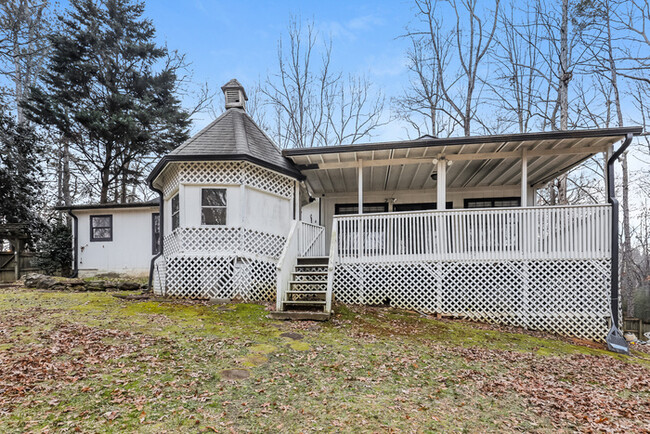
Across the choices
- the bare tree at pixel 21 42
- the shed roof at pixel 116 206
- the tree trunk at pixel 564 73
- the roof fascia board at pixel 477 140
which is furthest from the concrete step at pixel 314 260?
the bare tree at pixel 21 42

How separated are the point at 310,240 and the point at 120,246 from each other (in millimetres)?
9443

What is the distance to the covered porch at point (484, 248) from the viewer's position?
815 cm

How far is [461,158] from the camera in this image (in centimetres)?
918

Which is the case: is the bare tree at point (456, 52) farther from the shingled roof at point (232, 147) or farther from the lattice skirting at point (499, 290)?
the lattice skirting at point (499, 290)

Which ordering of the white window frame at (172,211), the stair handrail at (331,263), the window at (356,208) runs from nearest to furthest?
the stair handrail at (331,263)
the white window frame at (172,211)
the window at (356,208)

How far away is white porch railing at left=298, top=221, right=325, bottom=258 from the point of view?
9875 mm

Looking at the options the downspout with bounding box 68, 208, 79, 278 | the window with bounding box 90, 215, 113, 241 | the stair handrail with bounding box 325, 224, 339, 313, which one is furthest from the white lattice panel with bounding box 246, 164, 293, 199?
the downspout with bounding box 68, 208, 79, 278

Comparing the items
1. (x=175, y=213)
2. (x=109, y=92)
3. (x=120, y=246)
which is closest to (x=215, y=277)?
(x=175, y=213)

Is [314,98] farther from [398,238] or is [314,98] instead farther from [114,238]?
[398,238]

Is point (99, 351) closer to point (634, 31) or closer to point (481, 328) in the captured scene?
point (481, 328)

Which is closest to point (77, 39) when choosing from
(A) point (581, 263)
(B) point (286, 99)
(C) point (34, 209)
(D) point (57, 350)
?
(C) point (34, 209)

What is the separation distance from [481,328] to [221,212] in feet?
23.5

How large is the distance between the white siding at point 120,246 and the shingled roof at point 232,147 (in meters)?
5.34

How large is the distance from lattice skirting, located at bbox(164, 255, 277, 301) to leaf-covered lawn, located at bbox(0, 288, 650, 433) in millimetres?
1619
